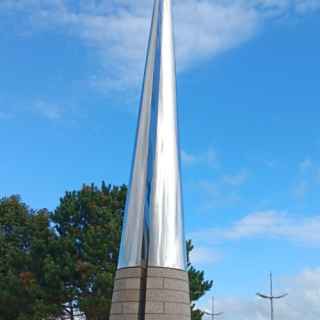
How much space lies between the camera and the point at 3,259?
30391 mm

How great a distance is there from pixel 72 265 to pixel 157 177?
1305cm

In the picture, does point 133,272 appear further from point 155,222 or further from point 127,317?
point 155,222

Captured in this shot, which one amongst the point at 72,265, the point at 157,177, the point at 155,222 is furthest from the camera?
the point at 72,265

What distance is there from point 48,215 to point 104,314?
7.13m

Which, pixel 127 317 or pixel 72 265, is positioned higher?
pixel 72 265

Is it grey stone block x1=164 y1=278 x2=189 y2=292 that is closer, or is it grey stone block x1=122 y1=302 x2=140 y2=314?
grey stone block x1=122 y1=302 x2=140 y2=314

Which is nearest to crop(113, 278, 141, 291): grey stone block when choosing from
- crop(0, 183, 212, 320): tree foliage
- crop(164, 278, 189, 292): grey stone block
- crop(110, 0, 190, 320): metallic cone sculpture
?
crop(110, 0, 190, 320): metallic cone sculpture

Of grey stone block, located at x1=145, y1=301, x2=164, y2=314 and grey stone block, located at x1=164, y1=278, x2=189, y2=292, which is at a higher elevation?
grey stone block, located at x1=164, y1=278, x2=189, y2=292

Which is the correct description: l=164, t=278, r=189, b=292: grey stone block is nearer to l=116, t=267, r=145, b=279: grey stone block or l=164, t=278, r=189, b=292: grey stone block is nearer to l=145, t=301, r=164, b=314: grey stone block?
l=145, t=301, r=164, b=314: grey stone block

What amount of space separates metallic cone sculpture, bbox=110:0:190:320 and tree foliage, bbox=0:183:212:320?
1168 centimetres

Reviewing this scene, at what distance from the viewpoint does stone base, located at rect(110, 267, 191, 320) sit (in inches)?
483

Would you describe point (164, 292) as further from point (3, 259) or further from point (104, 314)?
point (3, 259)

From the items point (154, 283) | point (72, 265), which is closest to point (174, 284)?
point (154, 283)

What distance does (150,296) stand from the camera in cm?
1235
